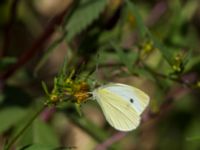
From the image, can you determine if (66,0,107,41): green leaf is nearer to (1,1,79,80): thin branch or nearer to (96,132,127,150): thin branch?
Answer: (1,1,79,80): thin branch

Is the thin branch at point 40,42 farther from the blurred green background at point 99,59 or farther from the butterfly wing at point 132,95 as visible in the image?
the butterfly wing at point 132,95

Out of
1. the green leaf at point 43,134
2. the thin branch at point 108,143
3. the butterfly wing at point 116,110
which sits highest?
the butterfly wing at point 116,110

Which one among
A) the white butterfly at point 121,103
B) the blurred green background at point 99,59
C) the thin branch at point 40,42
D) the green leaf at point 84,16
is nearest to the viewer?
the white butterfly at point 121,103

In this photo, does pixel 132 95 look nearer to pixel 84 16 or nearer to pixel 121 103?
pixel 121 103

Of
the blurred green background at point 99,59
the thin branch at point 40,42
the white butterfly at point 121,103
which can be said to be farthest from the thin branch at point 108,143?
the white butterfly at point 121,103

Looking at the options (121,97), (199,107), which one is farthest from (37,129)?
(199,107)
